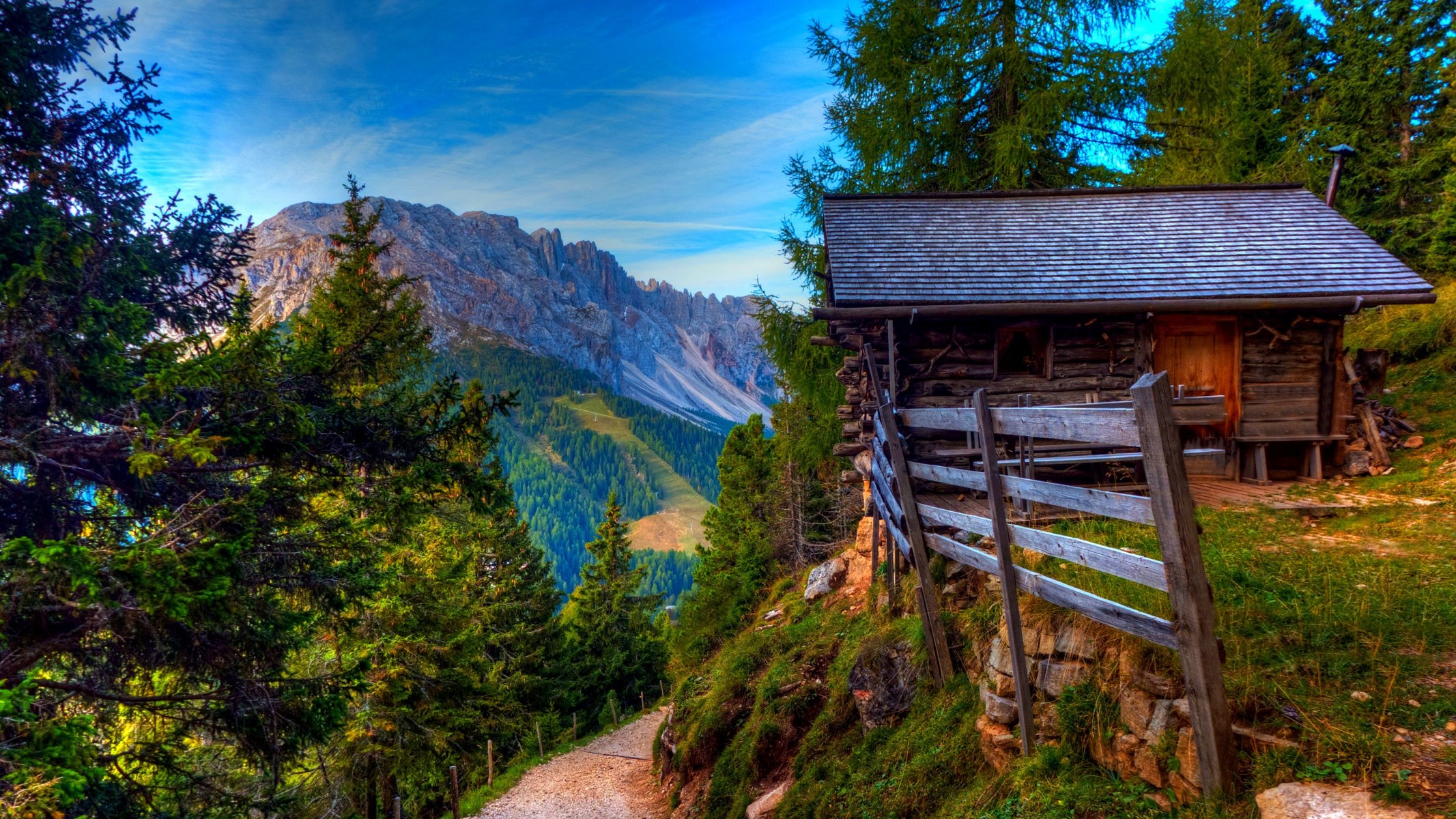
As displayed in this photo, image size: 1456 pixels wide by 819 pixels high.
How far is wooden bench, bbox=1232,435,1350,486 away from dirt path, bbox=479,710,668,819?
37.0ft

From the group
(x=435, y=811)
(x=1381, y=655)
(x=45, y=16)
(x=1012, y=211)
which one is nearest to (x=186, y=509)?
(x=45, y=16)

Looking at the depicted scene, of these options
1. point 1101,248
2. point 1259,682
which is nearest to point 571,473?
point 1101,248

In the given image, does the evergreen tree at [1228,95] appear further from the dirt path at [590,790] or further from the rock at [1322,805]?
the dirt path at [590,790]

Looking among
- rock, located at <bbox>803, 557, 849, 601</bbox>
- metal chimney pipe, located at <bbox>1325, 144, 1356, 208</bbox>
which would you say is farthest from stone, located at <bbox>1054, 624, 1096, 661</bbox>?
metal chimney pipe, located at <bbox>1325, 144, 1356, 208</bbox>

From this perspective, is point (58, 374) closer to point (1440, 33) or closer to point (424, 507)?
point (424, 507)

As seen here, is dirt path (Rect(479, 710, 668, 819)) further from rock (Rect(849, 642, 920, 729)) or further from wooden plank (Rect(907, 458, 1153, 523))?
wooden plank (Rect(907, 458, 1153, 523))

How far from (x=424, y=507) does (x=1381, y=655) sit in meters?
9.67

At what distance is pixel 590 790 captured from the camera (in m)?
16.7

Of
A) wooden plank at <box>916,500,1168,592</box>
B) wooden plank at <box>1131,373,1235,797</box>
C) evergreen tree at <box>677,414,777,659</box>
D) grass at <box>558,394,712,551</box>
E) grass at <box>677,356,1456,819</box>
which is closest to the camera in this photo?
wooden plank at <box>1131,373,1235,797</box>

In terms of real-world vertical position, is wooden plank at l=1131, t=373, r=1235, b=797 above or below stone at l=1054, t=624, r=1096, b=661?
above

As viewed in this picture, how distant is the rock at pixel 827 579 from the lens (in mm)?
13352

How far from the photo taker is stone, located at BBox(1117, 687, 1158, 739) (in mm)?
3691

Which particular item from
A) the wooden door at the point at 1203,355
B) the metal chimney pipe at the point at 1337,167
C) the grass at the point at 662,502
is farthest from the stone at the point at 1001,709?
the grass at the point at 662,502

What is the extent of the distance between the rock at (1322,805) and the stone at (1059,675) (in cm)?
138
